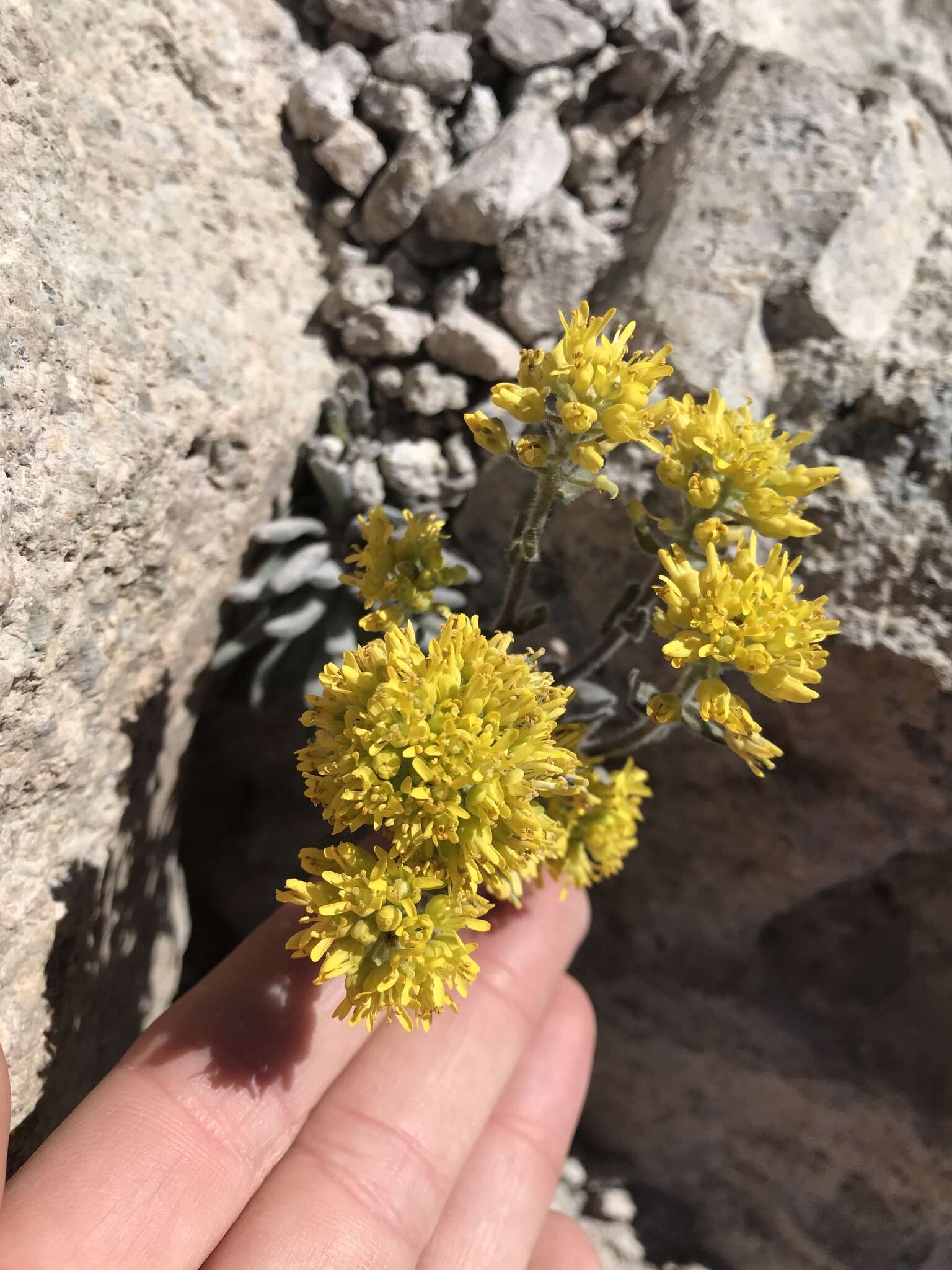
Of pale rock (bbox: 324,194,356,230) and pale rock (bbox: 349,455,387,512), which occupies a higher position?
pale rock (bbox: 324,194,356,230)

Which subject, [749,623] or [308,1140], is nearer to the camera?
[749,623]

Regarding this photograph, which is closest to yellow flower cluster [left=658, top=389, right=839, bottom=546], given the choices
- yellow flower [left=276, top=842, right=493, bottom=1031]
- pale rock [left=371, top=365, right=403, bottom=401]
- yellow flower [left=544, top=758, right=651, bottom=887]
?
yellow flower [left=544, top=758, right=651, bottom=887]

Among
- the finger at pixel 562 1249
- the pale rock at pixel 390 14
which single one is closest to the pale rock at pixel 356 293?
the pale rock at pixel 390 14

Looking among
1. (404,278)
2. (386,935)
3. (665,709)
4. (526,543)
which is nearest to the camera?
(386,935)

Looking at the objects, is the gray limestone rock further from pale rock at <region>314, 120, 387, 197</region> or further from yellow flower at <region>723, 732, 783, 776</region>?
yellow flower at <region>723, 732, 783, 776</region>

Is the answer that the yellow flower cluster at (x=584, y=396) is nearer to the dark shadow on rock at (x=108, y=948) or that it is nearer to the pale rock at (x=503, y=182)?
the pale rock at (x=503, y=182)

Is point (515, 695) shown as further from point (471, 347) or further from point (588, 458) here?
point (471, 347)

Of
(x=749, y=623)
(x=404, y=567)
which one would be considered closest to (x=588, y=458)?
(x=749, y=623)
